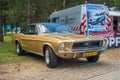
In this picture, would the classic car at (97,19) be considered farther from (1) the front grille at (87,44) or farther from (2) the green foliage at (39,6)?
(2) the green foliage at (39,6)

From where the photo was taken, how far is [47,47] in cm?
921

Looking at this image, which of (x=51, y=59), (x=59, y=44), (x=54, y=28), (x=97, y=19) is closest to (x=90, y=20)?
(x=97, y=19)

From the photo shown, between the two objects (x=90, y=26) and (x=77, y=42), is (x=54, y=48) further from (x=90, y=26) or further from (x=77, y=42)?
(x=90, y=26)

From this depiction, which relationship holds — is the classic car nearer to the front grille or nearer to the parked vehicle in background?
the parked vehicle in background

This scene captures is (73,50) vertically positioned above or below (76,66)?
above

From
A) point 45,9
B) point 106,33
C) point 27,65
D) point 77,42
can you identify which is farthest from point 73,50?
point 45,9

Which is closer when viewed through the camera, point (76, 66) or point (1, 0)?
point (76, 66)

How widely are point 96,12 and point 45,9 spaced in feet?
50.8

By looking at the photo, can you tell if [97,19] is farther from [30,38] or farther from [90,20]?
[30,38]

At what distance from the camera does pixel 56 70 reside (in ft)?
28.3

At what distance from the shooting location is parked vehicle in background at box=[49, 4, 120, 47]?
14.0 metres

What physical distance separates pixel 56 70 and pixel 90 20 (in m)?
6.19

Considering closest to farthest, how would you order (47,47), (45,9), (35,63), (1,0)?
(47,47) < (35,63) < (1,0) < (45,9)

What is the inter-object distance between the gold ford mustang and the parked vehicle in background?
10.7ft
